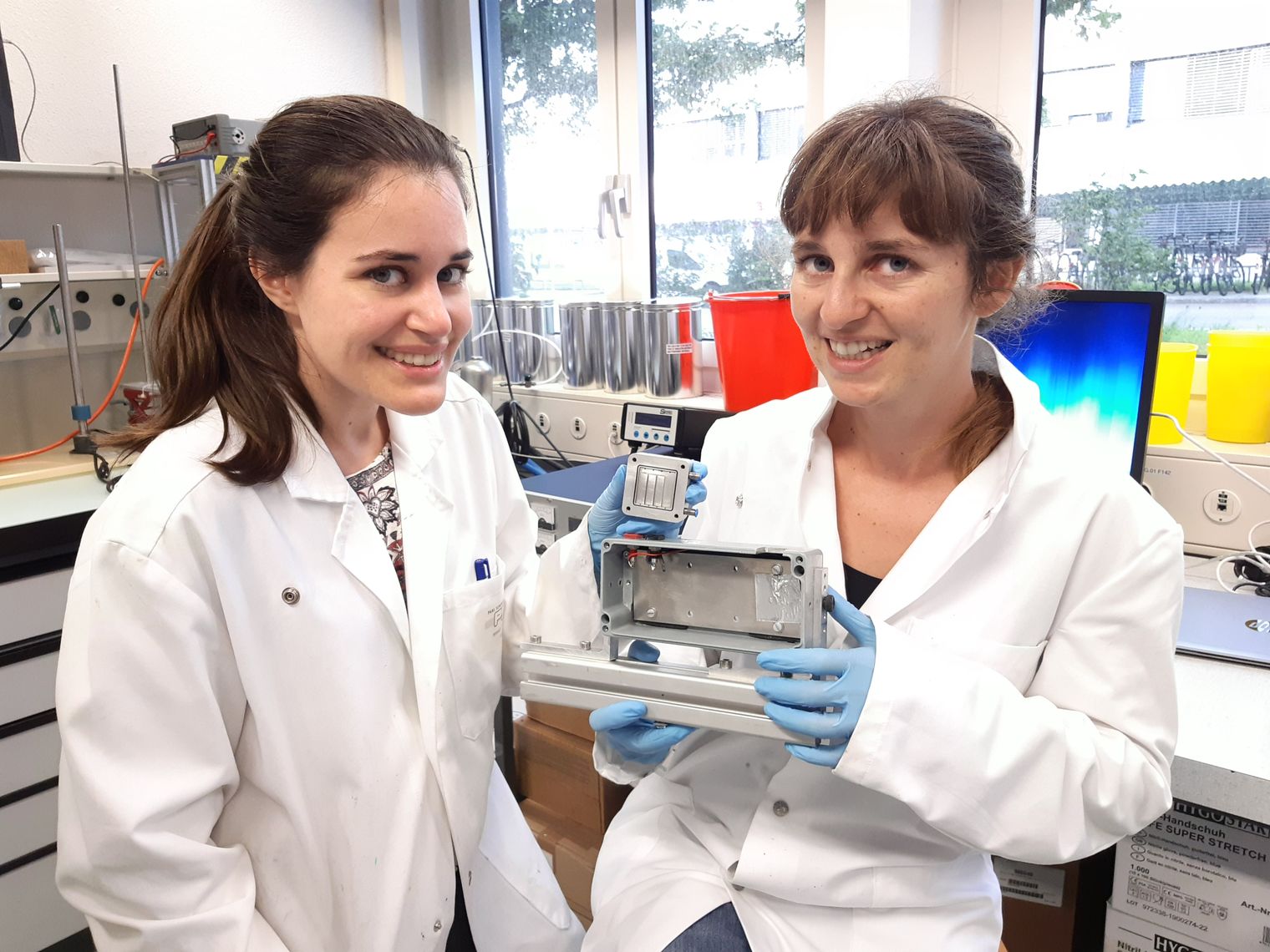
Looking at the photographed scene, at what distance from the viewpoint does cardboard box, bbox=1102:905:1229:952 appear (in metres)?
1.21

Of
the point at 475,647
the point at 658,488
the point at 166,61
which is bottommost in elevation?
the point at 475,647

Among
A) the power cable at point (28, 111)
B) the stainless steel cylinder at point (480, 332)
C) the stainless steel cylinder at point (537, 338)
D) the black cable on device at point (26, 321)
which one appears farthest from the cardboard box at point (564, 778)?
the power cable at point (28, 111)

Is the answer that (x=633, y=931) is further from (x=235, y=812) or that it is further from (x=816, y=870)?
(x=235, y=812)

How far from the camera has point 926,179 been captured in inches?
37.9

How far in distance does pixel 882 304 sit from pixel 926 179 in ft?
0.45

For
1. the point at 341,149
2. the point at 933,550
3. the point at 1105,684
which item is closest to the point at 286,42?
the point at 341,149

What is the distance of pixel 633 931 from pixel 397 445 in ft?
2.12

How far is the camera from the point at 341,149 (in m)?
0.97

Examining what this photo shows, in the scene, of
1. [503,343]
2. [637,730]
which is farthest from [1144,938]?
[503,343]

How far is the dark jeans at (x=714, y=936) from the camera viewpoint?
3.26 ft

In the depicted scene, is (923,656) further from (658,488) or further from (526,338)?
(526,338)

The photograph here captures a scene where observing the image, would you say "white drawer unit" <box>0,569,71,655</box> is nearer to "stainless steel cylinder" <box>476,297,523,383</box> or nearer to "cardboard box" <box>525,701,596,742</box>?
"cardboard box" <box>525,701,596,742</box>

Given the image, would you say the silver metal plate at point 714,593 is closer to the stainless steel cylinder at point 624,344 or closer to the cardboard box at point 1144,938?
the cardboard box at point 1144,938

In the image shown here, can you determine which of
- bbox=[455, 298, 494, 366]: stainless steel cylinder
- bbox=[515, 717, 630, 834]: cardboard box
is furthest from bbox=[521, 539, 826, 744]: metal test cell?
bbox=[455, 298, 494, 366]: stainless steel cylinder
